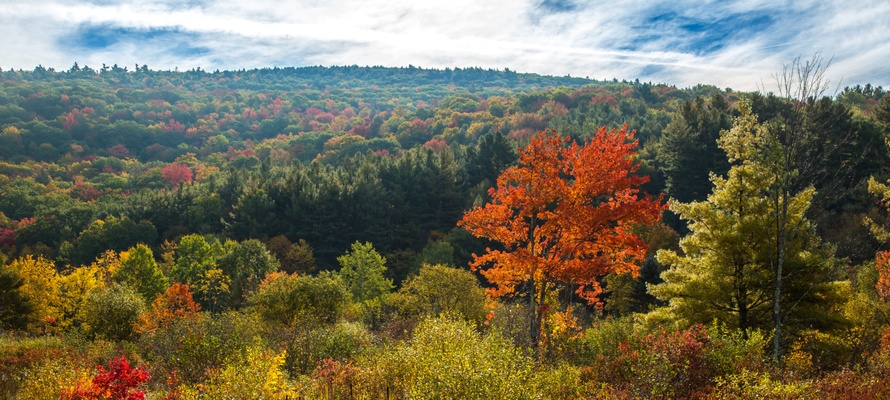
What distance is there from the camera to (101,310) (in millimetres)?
26672

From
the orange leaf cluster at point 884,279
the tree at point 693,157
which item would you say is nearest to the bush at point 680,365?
the orange leaf cluster at point 884,279

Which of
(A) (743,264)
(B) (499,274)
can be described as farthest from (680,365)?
(B) (499,274)

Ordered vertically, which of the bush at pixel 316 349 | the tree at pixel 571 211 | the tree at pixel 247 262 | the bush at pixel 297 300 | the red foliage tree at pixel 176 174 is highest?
the tree at pixel 571 211

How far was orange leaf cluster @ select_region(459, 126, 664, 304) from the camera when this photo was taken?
55.3 feet

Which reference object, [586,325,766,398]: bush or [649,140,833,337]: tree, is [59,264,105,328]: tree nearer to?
[586,325,766,398]: bush

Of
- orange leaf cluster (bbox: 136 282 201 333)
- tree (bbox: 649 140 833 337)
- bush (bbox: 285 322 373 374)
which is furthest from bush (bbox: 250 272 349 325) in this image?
tree (bbox: 649 140 833 337)

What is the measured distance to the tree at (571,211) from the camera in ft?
55.3

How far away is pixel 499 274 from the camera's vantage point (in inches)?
712

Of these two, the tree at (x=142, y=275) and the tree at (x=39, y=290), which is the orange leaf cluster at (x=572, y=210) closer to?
the tree at (x=39, y=290)

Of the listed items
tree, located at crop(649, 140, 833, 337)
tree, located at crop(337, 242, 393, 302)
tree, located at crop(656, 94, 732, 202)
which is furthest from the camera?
tree, located at crop(656, 94, 732, 202)

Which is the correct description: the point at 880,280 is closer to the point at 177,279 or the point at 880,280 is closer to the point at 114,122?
the point at 177,279

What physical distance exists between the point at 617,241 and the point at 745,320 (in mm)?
4474

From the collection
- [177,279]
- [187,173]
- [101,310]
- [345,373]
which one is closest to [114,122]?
[187,173]

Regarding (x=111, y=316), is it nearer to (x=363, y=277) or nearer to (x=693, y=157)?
(x=363, y=277)
